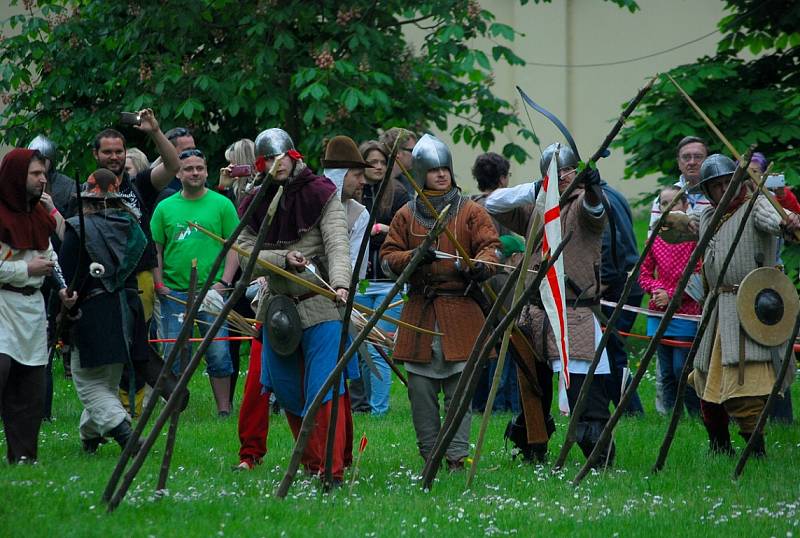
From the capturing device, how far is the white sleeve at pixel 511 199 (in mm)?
7422

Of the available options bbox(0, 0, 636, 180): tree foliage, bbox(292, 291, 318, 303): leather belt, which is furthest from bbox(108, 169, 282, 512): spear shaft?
bbox(0, 0, 636, 180): tree foliage

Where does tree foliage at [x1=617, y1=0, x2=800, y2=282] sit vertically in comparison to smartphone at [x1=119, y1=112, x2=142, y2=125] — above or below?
above

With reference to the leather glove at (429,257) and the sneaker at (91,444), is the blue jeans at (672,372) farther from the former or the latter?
the sneaker at (91,444)

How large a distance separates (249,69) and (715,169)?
20.0 feet

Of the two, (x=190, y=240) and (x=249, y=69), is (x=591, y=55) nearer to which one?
(x=249, y=69)

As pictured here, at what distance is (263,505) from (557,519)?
1354mm

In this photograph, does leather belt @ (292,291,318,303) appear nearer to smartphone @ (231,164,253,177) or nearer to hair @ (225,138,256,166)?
smartphone @ (231,164,253,177)

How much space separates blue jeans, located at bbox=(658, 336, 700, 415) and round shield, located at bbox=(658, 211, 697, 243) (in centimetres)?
139

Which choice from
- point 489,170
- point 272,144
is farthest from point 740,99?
point 272,144

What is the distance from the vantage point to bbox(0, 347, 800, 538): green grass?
5531 millimetres

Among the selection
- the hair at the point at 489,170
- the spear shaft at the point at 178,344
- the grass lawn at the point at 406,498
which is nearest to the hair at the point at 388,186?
the hair at the point at 489,170

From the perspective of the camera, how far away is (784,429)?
340 inches

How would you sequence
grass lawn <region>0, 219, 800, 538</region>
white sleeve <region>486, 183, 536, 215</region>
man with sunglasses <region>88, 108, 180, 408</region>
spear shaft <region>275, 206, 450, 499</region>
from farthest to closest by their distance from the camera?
man with sunglasses <region>88, 108, 180, 408</region> < white sleeve <region>486, 183, 536, 215</region> < spear shaft <region>275, 206, 450, 499</region> < grass lawn <region>0, 219, 800, 538</region>

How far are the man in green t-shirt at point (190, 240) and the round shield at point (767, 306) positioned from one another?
3786mm
